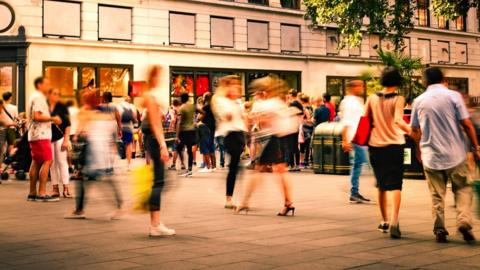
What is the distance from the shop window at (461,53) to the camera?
153ft

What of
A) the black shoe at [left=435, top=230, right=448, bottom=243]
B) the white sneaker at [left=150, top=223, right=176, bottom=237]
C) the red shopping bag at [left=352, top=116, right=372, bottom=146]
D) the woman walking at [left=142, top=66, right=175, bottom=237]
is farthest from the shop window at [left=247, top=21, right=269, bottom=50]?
the black shoe at [left=435, top=230, right=448, bottom=243]

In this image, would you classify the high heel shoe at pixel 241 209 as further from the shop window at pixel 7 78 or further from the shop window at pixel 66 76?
the shop window at pixel 7 78

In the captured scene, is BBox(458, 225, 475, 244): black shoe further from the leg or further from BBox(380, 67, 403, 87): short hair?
BBox(380, 67, 403, 87): short hair

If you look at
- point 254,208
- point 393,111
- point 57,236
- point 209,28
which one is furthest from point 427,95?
point 209,28

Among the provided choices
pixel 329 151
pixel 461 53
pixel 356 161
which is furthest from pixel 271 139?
pixel 461 53

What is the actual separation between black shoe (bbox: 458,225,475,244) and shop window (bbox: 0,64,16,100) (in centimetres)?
2452

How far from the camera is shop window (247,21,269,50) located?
34.9 metres

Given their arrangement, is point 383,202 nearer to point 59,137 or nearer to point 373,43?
point 59,137

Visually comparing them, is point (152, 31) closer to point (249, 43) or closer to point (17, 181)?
point (249, 43)

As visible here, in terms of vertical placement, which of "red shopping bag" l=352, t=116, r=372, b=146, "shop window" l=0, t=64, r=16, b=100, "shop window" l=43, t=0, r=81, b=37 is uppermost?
"shop window" l=43, t=0, r=81, b=37

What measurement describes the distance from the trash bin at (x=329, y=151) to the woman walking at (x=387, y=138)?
28.2ft

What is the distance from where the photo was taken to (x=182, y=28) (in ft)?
→ 106

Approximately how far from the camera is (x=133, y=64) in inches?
1220

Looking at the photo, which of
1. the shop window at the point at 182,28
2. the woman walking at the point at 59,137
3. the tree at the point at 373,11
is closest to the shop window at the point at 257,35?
the shop window at the point at 182,28
